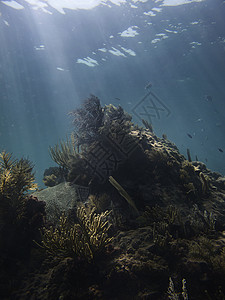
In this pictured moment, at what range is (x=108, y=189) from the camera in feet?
18.1

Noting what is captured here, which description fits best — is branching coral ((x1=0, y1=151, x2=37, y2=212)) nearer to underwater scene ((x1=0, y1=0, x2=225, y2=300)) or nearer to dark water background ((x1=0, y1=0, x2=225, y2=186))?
underwater scene ((x1=0, y1=0, x2=225, y2=300))

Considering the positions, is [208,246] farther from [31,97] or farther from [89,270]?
[31,97]

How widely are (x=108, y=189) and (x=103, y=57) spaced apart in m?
17.5

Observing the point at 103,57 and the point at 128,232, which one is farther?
the point at 103,57

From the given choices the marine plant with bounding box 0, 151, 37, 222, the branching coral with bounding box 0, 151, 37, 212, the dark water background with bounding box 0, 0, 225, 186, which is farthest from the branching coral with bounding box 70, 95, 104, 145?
the dark water background with bounding box 0, 0, 225, 186

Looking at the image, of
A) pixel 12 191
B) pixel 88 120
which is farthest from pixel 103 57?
pixel 12 191

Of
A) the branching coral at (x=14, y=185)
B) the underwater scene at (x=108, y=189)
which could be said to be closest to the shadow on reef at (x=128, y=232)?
the underwater scene at (x=108, y=189)

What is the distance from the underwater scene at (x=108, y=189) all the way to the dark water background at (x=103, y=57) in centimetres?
13

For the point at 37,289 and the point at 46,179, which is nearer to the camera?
the point at 37,289

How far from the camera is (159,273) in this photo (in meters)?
2.89

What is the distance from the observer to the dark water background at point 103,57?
1372cm

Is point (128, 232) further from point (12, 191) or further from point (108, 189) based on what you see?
point (12, 191)

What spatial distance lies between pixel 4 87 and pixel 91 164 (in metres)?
21.9

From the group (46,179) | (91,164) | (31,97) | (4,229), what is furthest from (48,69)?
(4,229)
